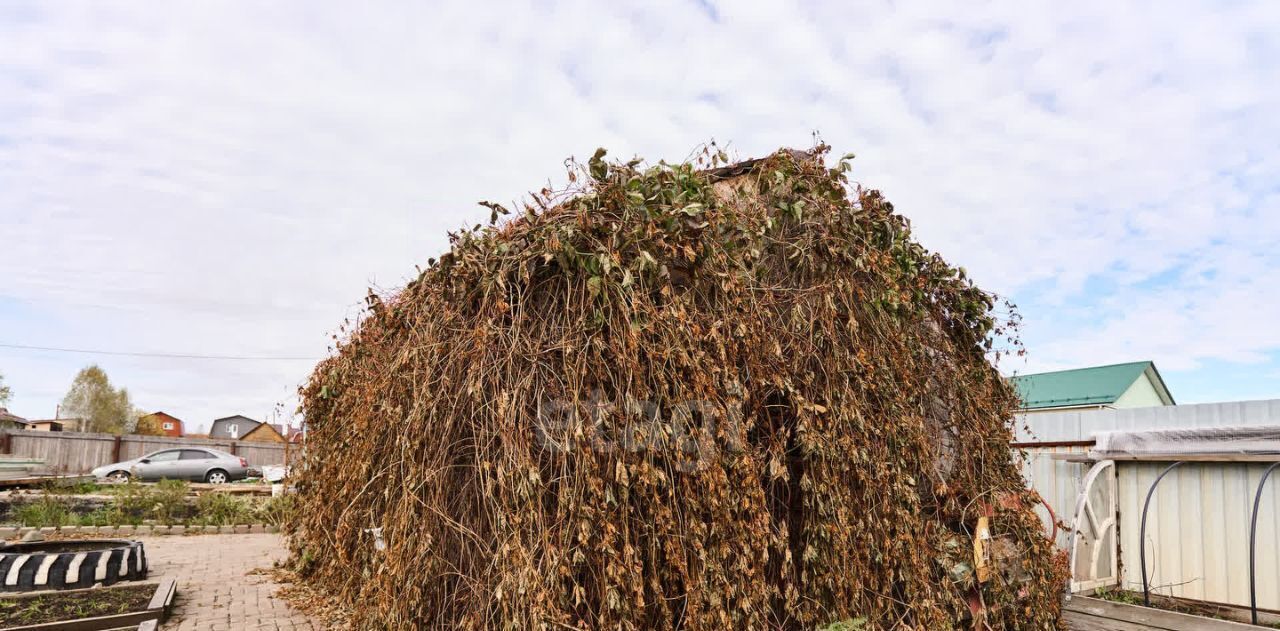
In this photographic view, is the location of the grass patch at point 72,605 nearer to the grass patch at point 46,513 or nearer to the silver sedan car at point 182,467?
the grass patch at point 46,513

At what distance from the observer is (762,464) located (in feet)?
12.7

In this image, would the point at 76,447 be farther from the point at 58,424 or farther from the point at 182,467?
the point at 58,424

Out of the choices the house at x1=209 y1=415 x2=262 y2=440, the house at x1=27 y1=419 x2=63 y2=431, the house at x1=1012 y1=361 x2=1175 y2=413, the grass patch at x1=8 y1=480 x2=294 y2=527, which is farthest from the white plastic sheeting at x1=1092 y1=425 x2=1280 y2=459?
the house at x1=209 y1=415 x2=262 y2=440

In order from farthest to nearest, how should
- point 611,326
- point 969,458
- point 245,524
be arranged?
point 245,524 → point 969,458 → point 611,326

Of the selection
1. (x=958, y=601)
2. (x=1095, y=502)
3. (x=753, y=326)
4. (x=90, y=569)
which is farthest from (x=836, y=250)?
(x=90, y=569)

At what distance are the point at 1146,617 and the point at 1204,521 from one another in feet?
5.09

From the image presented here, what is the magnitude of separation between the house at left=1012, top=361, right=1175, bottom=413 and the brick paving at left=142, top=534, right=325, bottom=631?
1285cm

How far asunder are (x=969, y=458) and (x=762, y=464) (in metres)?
1.79

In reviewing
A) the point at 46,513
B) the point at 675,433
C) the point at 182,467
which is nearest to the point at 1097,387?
the point at 675,433

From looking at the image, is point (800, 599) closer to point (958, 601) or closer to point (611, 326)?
point (958, 601)

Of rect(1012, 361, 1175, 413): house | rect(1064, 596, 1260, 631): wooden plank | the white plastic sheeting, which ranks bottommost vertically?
rect(1064, 596, 1260, 631): wooden plank

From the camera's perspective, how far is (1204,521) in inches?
228

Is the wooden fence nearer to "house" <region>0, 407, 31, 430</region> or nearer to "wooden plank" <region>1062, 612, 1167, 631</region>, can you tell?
"house" <region>0, 407, 31, 430</region>

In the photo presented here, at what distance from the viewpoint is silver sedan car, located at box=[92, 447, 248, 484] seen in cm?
1808
